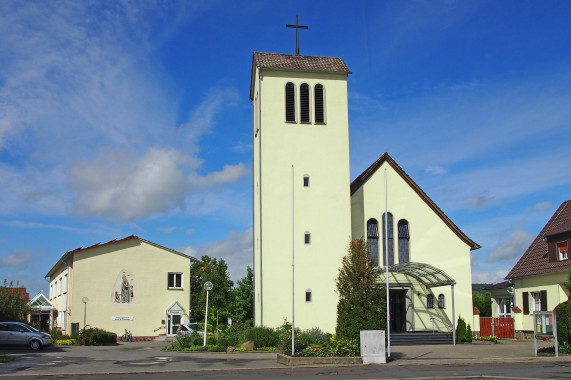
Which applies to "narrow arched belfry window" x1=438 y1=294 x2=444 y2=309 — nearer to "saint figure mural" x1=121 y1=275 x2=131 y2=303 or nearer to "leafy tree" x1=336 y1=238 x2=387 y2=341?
"leafy tree" x1=336 y1=238 x2=387 y2=341

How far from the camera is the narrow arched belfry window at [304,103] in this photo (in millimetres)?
33597

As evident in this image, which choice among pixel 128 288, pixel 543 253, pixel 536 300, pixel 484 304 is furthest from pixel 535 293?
pixel 128 288

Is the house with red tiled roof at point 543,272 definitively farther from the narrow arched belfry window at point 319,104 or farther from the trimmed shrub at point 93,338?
the trimmed shrub at point 93,338

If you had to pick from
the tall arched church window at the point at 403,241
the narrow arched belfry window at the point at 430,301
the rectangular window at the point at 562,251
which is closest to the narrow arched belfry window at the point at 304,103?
the tall arched church window at the point at 403,241

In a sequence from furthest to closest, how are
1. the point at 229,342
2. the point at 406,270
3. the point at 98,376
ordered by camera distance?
the point at 406,270 < the point at 229,342 < the point at 98,376

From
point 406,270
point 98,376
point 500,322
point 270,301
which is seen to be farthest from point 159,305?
point 98,376

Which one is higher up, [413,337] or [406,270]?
[406,270]

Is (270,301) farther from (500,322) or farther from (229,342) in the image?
(500,322)

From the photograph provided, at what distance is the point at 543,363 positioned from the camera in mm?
20844

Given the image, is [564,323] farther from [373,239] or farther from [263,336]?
[263,336]

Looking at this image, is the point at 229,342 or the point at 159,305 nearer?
the point at 229,342

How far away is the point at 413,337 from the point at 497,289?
51.6 feet

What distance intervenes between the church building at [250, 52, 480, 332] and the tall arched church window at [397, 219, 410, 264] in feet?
0.19

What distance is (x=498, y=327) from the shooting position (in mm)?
37094
